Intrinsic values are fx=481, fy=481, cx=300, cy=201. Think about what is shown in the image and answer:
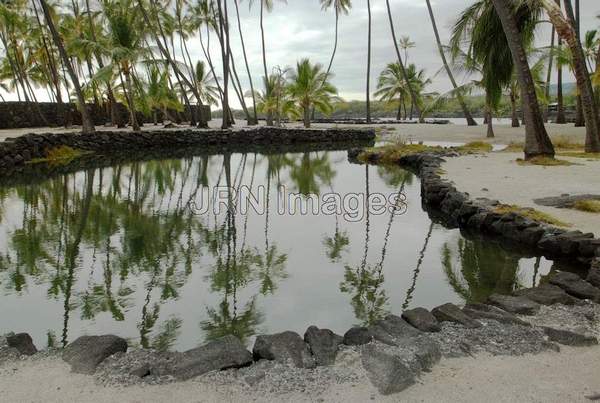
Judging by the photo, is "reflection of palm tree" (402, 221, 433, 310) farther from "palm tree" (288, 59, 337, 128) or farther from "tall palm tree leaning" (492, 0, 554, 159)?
"palm tree" (288, 59, 337, 128)

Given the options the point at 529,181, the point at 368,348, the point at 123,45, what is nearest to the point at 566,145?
the point at 529,181

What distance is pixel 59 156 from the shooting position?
18438 millimetres

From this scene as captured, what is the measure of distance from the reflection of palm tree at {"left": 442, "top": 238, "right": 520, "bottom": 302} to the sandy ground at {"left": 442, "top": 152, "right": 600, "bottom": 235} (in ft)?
3.93

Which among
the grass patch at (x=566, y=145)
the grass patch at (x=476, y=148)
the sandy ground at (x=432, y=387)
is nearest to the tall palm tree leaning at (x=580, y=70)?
the grass patch at (x=566, y=145)

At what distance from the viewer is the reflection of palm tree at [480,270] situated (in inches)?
202

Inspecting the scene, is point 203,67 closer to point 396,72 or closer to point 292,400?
point 396,72

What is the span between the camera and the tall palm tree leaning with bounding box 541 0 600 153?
12.2 m

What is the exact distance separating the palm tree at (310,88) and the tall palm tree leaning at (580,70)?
2027 centimetres

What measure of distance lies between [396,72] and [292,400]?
50278 mm

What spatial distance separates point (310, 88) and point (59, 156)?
746 inches

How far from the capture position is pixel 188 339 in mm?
4027

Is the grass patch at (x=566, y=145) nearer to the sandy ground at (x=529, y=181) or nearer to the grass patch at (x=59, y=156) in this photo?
the sandy ground at (x=529, y=181)

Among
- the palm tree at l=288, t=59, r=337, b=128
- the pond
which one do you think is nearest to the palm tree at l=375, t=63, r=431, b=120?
the palm tree at l=288, t=59, r=337, b=128

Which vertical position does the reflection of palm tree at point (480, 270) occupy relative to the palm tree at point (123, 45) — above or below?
below
